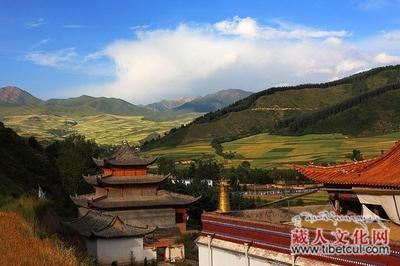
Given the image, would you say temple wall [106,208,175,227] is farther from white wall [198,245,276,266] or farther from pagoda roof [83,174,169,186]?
white wall [198,245,276,266]

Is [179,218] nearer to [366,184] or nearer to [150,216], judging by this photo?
[150,216]

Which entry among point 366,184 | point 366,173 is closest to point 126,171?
point 366,173

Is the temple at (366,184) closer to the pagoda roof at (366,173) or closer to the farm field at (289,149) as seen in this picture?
the pagoda roof at (366,173)

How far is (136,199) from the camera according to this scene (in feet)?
159

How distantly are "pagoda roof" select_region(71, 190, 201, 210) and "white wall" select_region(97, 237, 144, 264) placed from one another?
904 cm

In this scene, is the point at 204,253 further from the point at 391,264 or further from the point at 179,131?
the point at 179,131

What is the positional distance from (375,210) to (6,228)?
10.4m

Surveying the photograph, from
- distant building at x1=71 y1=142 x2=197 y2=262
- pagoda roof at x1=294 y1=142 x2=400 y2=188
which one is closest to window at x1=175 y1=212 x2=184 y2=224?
distant building at x1=71 y1=142 x2=197 y2=262

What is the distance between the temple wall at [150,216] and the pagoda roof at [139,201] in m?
0.57

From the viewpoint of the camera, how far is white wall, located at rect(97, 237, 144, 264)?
122 feet

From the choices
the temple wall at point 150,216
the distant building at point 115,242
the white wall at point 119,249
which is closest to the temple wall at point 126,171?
the temple wall at point 150,216

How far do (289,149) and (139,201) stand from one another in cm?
7823

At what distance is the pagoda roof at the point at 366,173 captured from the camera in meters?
15.4

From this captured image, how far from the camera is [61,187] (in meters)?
68.3
